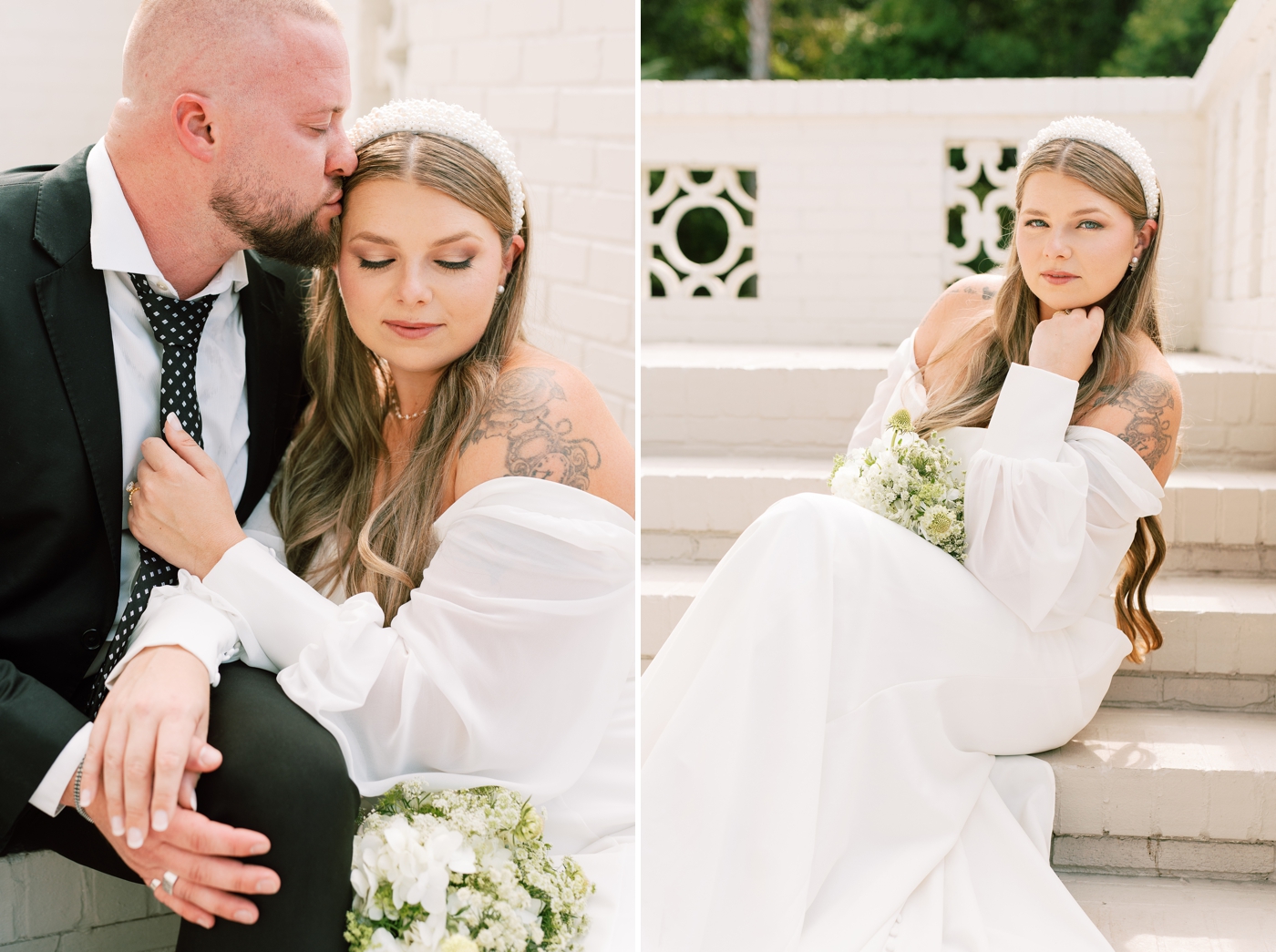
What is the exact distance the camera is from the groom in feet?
5.49

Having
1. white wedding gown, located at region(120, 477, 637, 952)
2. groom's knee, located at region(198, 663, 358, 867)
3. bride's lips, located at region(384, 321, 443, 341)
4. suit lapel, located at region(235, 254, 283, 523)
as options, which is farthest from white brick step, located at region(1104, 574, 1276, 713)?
suit lapel, located at region(235, 254, 283, 523)

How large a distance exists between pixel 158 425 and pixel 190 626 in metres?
0.43

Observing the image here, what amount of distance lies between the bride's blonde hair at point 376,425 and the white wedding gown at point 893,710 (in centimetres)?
63

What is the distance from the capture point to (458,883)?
69.2 inches

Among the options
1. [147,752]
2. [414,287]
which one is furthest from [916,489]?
[147,752]

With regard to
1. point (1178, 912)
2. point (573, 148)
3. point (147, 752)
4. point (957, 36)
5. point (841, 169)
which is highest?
point (957, 36)

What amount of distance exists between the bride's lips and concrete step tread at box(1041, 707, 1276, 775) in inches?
66.1

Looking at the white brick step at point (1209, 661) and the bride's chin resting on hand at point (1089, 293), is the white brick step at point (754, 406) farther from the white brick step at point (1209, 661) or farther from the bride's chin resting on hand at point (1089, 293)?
the bride's chin resting on hand at point (1089, 293)

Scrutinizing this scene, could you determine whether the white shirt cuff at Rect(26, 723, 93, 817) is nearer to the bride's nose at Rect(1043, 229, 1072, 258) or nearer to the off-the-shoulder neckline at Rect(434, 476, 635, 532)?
the off-the-shoulder neckline at Rect(434, 476, 635, 532)

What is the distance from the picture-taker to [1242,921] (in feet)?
7.58

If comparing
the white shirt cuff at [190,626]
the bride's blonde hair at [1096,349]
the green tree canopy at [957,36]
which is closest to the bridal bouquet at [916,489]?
the bride's blonde hair at [1096,349]

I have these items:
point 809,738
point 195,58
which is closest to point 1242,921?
point 809,738

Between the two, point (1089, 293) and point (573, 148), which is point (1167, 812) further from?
point (573, 148)

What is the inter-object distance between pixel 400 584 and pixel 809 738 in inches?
33.9
